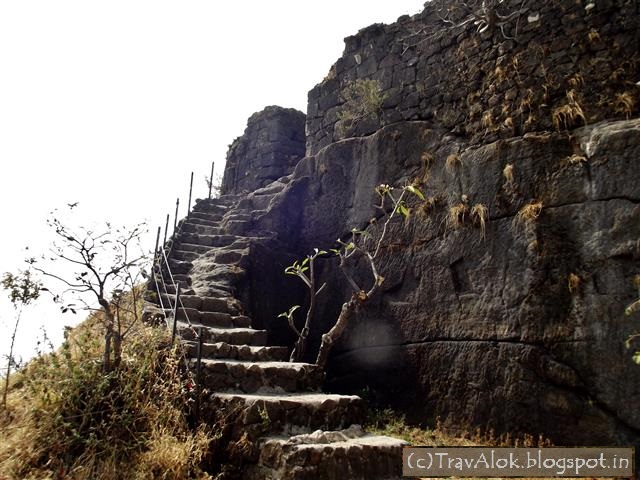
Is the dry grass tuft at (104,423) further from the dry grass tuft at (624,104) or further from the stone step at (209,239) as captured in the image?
the dry grass tuft at (624,104)

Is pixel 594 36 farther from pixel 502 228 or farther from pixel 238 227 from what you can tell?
pixel 238 227

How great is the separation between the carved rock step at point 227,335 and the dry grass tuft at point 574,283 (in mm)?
4148

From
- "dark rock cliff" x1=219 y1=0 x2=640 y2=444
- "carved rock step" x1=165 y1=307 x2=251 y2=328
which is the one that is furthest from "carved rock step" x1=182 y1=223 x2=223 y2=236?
"carved rock step" x1=165 y1=307 x2=251 y2=328

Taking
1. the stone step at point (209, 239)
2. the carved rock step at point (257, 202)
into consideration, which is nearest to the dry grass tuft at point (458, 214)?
the stone step at point (209, 239)

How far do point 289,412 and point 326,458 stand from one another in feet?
2.67

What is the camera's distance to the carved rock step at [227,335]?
21.1 feet

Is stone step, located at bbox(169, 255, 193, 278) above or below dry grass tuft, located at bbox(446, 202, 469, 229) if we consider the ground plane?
below

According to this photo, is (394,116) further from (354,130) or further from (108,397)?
(108,397)

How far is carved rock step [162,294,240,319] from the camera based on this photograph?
290 inches

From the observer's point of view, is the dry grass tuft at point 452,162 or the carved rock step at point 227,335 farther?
the dry grass tuft at point 452,162

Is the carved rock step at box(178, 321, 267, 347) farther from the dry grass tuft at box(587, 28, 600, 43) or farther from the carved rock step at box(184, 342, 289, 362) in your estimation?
the dry grass tuft at box(587, 28, 600, 43)

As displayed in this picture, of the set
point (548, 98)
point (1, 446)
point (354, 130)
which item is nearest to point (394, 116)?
point (354, 130)

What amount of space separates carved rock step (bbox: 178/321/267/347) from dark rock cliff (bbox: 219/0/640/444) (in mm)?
1585

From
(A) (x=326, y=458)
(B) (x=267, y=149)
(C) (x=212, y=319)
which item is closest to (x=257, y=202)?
(B) (x=267, y=149)
